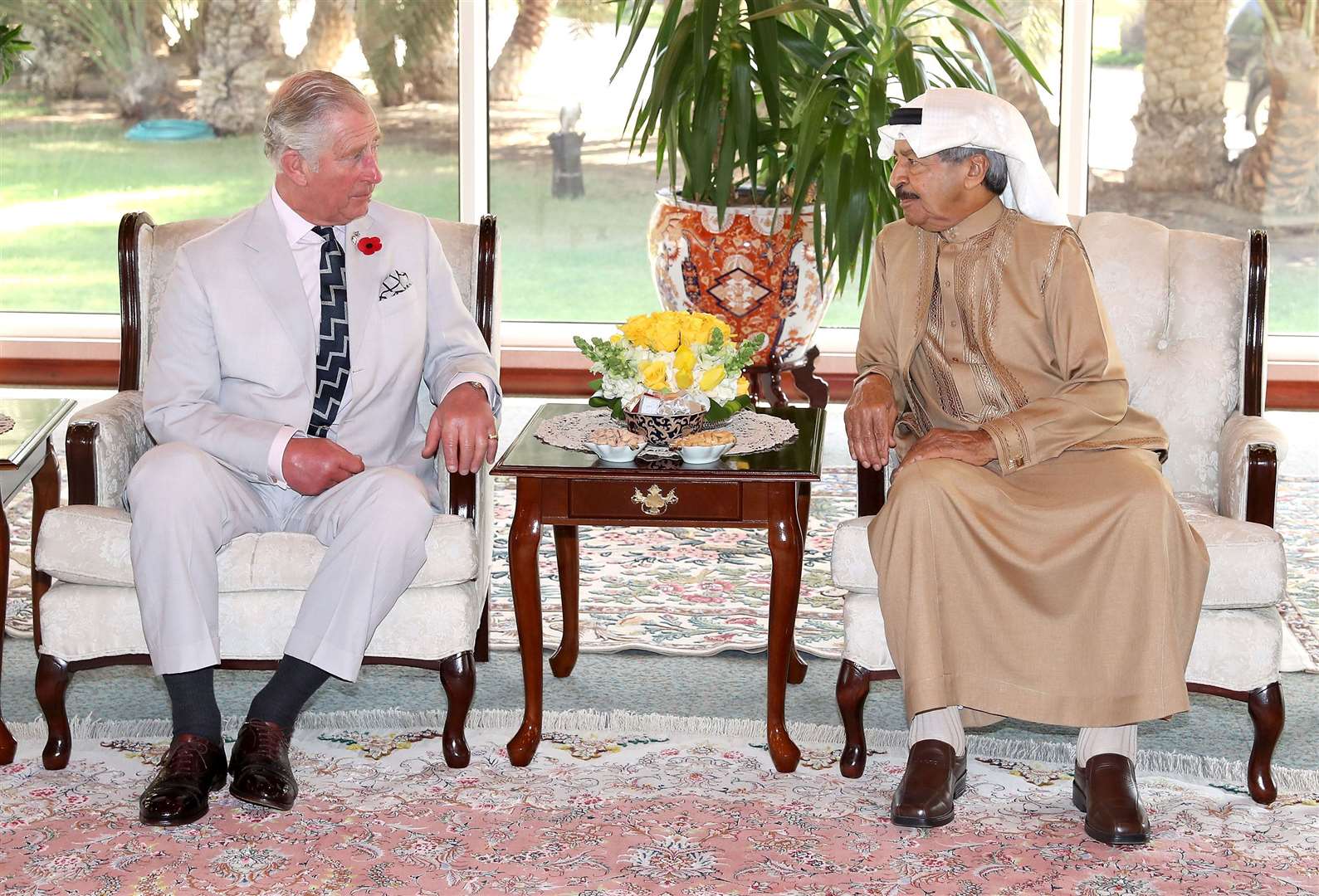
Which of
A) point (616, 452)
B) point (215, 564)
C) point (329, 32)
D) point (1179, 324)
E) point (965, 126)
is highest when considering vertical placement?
point (329, 32)

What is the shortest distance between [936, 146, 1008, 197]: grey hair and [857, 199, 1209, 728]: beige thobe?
15 centimetres

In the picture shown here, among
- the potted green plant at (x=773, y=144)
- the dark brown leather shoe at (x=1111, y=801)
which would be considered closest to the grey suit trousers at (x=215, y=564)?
the dark brown leather shoe at (x=1111, y=801)

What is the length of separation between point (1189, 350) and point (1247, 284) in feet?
0.59

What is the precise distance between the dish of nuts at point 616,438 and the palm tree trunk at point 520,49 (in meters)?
4.03

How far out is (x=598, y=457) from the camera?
3.10m

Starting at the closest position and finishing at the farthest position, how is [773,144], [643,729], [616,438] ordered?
[616,438]
[643,729]
[773,144]

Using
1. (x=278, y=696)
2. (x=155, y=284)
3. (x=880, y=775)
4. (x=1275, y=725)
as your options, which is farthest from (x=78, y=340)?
(x=1275, y=725)

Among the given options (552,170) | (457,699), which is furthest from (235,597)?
(552,170)

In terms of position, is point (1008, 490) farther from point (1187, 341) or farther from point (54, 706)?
point (54, 706)

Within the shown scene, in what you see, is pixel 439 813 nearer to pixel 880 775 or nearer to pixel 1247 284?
pixel 880 775

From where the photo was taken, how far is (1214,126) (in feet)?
21.7

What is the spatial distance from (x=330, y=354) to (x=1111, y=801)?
1.73 metres

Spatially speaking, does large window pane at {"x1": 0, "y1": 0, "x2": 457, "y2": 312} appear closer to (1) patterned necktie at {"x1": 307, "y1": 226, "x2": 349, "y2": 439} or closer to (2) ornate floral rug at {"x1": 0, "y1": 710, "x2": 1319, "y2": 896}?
(1) patterned necktie at {"x1": 307, "y1": 226, "x2": 349, "y2": 439}

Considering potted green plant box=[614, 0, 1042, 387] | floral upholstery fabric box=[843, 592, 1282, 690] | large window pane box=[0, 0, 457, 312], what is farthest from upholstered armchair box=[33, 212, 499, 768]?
large window pane box=[0, 0, 457, 312]
